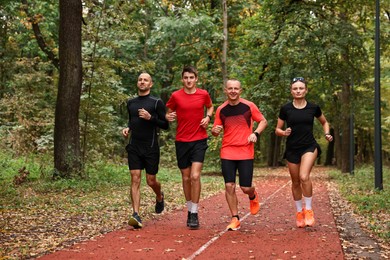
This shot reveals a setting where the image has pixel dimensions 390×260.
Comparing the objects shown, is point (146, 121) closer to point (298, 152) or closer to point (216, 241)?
point (216, 241)

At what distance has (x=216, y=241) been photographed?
7.80m

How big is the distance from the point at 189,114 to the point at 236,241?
88.1 inches

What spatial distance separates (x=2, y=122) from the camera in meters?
28.3

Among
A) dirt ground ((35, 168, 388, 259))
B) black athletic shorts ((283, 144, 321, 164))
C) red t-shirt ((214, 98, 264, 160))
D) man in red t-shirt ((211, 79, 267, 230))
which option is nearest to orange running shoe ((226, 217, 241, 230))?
man in red t-shirt ((211, 79, 267, 230))

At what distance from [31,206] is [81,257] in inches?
196

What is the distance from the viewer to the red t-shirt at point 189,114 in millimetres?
8969

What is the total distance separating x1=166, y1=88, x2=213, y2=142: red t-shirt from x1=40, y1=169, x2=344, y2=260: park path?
150 cm

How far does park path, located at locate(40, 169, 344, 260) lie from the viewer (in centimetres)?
688

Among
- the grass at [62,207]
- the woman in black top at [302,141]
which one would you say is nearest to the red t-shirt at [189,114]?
the woman in black top at [302,141]

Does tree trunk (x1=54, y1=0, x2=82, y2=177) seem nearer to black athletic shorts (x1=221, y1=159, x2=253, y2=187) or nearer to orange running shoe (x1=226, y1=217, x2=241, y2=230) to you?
black athletic shorts (x1=221, y1=159, x2=253, y2=187)

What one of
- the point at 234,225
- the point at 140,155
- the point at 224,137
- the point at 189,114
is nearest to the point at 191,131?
the point at 189,114

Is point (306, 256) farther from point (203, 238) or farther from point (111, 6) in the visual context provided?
point (111, 6)

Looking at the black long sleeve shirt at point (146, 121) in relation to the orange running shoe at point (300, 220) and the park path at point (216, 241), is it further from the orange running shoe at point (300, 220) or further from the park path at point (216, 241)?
the orange running shoe at point (300, 220)

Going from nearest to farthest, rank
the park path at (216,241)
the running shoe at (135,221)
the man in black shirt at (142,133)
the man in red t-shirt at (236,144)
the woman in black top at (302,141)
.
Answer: the park path at (216,241)
the running shoe at (135,221)
the man in red t-shirt at (236,144)
the woman in black top at (302,141)
the man in black shirt at (142,133)
